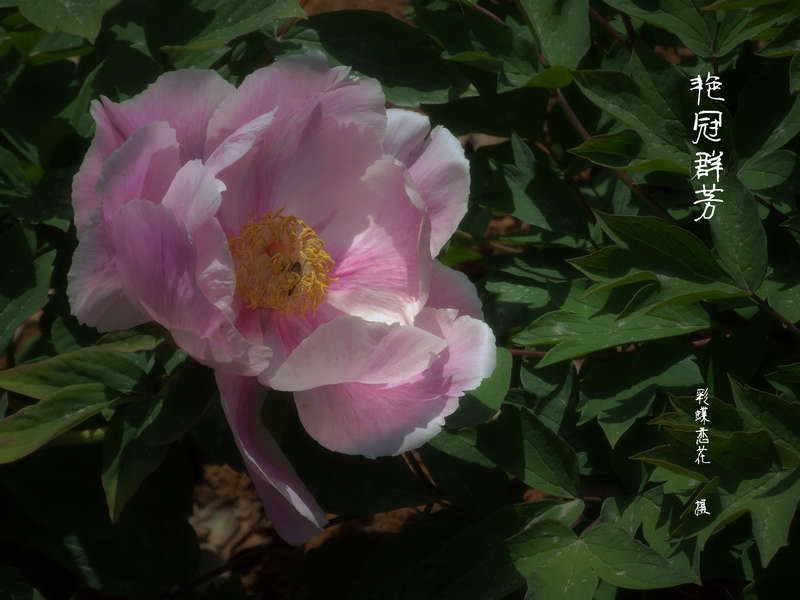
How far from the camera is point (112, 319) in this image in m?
0.99

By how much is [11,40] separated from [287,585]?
1109 mm

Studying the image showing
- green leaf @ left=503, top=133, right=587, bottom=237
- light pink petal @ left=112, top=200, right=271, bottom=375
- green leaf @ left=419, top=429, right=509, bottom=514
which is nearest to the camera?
light pink petal @ left=112, top=200, right=271, bottom=375

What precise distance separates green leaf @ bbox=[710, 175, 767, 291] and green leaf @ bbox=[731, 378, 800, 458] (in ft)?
0.51

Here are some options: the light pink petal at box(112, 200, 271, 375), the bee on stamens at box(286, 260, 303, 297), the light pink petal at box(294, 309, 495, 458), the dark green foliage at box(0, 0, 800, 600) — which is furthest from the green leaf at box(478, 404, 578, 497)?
the light pink petal at box(112, 200, 271, 375)

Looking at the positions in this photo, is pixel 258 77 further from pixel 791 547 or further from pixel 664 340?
pixel 791 547

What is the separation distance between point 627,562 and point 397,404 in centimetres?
39

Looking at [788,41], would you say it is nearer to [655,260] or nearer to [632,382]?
[655,260]

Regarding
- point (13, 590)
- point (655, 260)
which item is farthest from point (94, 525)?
point (655, 260)

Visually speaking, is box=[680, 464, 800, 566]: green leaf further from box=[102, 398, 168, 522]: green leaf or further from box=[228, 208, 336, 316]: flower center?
box=[102, 398, 168, 522]: green leaf

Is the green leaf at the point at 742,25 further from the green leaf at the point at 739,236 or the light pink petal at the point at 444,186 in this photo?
the light pink petal at the point at 444,186

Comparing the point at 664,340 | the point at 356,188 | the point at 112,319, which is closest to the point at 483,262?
the point at 664,340

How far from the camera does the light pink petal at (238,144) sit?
0.99 meters

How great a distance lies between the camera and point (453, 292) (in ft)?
3.74

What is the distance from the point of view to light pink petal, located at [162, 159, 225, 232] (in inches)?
36.6
